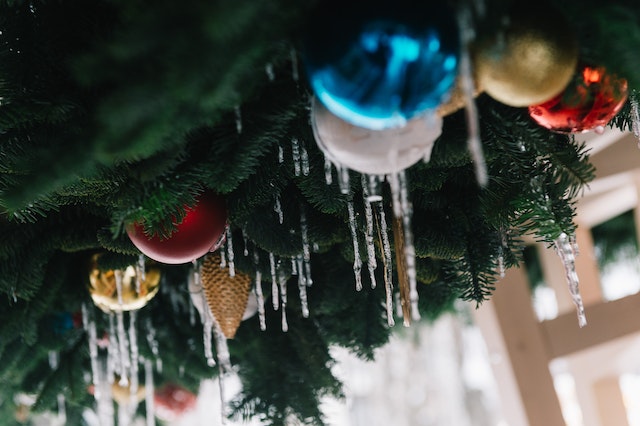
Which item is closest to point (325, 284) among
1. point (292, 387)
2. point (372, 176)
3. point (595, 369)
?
point (292, 387)

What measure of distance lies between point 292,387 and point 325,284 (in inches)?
8.1

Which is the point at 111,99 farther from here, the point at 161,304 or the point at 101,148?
the point at 161,304

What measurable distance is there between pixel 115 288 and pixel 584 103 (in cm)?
63

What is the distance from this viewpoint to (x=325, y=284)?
1.01 meters

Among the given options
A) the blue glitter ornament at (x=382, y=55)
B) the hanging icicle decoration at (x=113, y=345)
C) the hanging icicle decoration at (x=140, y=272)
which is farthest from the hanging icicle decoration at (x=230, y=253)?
the blue glitter ornament at (x=382, y=55)

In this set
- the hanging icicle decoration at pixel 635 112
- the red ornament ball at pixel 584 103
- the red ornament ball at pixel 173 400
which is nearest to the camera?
the red ornament ball at pixel 584 103

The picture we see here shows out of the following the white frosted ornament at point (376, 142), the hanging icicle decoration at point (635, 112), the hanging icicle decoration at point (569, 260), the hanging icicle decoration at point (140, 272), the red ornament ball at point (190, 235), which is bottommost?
the hanging icicle decoration at point (569, 260)

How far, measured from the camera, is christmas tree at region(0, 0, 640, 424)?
1.58 ft

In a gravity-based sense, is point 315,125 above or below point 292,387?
above

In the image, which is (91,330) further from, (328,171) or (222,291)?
(328,171)

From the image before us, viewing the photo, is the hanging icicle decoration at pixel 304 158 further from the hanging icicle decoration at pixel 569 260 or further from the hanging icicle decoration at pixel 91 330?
the hanging icicle decoration at pixel 91 330

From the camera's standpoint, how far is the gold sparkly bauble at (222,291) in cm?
91

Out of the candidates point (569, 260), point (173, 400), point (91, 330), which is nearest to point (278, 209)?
point (569, 260)

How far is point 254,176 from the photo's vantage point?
742 millimetres
